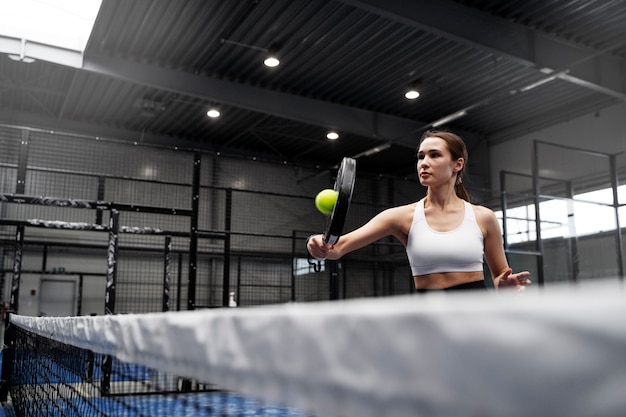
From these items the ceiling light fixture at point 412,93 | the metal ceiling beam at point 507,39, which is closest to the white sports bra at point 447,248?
the metal ceiling beam at point 507,39

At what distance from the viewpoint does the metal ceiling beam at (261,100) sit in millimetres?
10070

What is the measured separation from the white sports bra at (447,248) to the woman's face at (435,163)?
17cm

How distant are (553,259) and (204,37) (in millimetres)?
7301

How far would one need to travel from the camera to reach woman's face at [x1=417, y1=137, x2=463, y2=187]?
2.49m

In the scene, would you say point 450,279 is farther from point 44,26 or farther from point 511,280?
point 44,26

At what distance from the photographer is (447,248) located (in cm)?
237

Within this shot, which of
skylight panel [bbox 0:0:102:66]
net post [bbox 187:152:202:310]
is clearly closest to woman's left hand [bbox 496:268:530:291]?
net post [bbox 187:152:202:310]

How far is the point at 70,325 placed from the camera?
7.59 feet

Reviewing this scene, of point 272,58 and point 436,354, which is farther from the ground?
point 272,58

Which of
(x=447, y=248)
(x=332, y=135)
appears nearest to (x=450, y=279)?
(x=447, y=248)

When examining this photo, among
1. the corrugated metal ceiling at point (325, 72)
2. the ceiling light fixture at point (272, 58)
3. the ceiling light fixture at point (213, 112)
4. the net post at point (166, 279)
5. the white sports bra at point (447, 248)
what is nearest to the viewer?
the white sports bra at point (447, 248)

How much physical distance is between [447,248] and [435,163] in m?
0.36

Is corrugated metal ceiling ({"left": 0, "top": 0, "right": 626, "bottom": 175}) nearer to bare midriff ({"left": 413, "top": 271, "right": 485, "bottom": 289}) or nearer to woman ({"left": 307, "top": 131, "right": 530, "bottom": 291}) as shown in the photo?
woman ({"left": 307, "top": 131, "right": 530, "bottom": 291})

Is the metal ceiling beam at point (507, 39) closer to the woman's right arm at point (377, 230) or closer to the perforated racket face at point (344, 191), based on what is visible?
the woman's right arm at point (377, 230)
